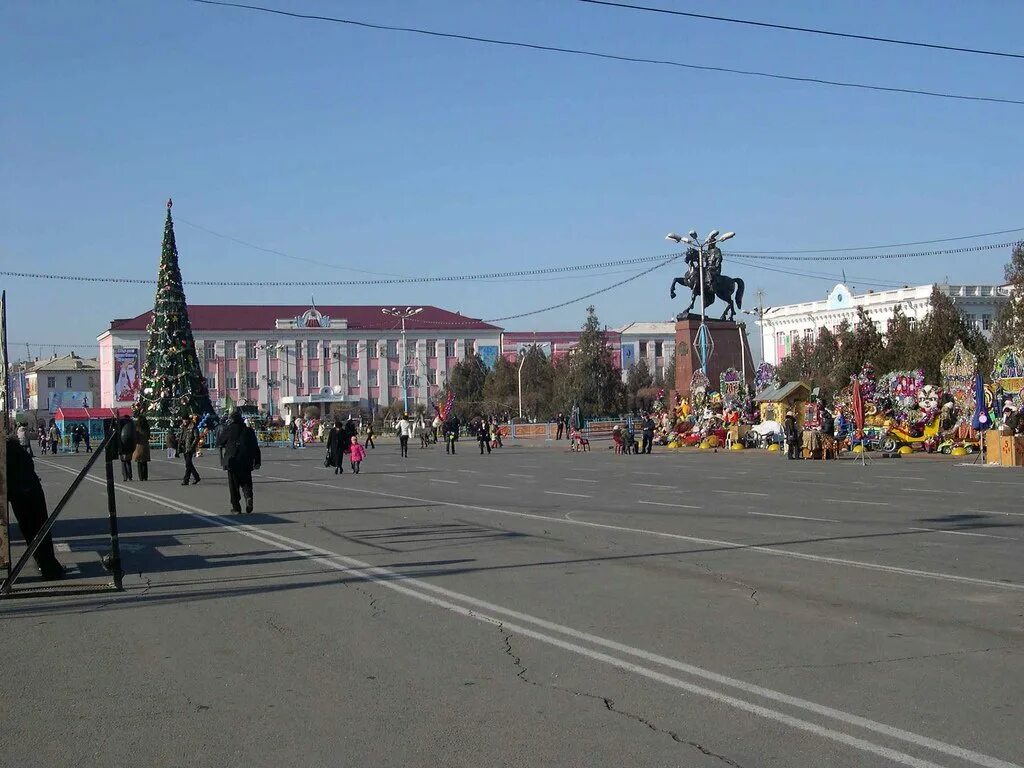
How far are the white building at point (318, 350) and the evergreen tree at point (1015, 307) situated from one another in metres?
63.3

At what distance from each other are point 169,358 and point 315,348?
6014 centimetres

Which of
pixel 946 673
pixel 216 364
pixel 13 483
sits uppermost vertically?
pixel 216 364

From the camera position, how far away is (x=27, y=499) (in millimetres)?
11312

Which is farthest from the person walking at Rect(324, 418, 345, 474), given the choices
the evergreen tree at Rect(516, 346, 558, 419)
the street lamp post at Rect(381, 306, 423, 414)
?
the evergreen tree at Rect(516, 346, 558, 419)

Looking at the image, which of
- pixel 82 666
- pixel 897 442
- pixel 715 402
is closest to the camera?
pixel 82 666

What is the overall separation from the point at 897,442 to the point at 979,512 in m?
24.7

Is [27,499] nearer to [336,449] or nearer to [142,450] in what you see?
[142,450]

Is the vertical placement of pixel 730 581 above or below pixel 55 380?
below

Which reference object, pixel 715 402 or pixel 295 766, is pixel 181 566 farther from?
pixel 715 402

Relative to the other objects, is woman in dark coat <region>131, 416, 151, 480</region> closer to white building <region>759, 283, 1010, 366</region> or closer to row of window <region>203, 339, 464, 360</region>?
white building <region>759, 283, 1010, 366</region>

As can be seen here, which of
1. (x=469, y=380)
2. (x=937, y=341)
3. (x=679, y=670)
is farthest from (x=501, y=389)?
(x=679, y=670)

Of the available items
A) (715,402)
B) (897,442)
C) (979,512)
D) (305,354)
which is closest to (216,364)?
(305,354)

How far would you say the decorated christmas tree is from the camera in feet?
214

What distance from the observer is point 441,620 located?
9.52 meters
